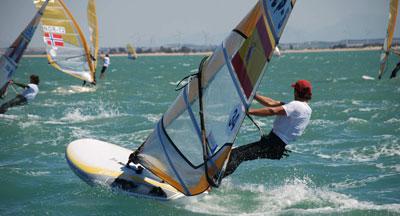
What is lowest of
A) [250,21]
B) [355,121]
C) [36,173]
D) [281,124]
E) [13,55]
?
[355,121]

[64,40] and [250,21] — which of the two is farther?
[64,40]

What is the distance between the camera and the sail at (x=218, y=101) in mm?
5586

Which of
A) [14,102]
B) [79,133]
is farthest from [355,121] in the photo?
[14,102]

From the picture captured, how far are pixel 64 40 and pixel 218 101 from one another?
12.8 metres

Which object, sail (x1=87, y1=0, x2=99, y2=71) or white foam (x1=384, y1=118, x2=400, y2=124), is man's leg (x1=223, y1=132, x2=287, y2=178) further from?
sail (x1=87, y1=0, x2=99, y2=71)

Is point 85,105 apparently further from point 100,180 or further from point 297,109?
point 297,109

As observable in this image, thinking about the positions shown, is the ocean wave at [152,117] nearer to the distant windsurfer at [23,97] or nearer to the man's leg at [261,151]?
the distant windsurfer at [23,97]

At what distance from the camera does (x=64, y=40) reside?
57.0ft

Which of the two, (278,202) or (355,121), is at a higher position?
(278,202)

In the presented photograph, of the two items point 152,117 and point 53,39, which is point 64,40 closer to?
point 53,39

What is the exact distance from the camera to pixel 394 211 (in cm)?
645

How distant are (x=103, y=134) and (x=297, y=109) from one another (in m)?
7.62

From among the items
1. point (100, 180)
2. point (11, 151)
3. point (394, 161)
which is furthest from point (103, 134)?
point (394, 161)

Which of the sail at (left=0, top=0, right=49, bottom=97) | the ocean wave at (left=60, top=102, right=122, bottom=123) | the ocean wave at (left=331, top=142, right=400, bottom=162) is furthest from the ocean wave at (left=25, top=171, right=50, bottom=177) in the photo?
the ocean wave at (left=60, top=102, right=122, bottom=123)
